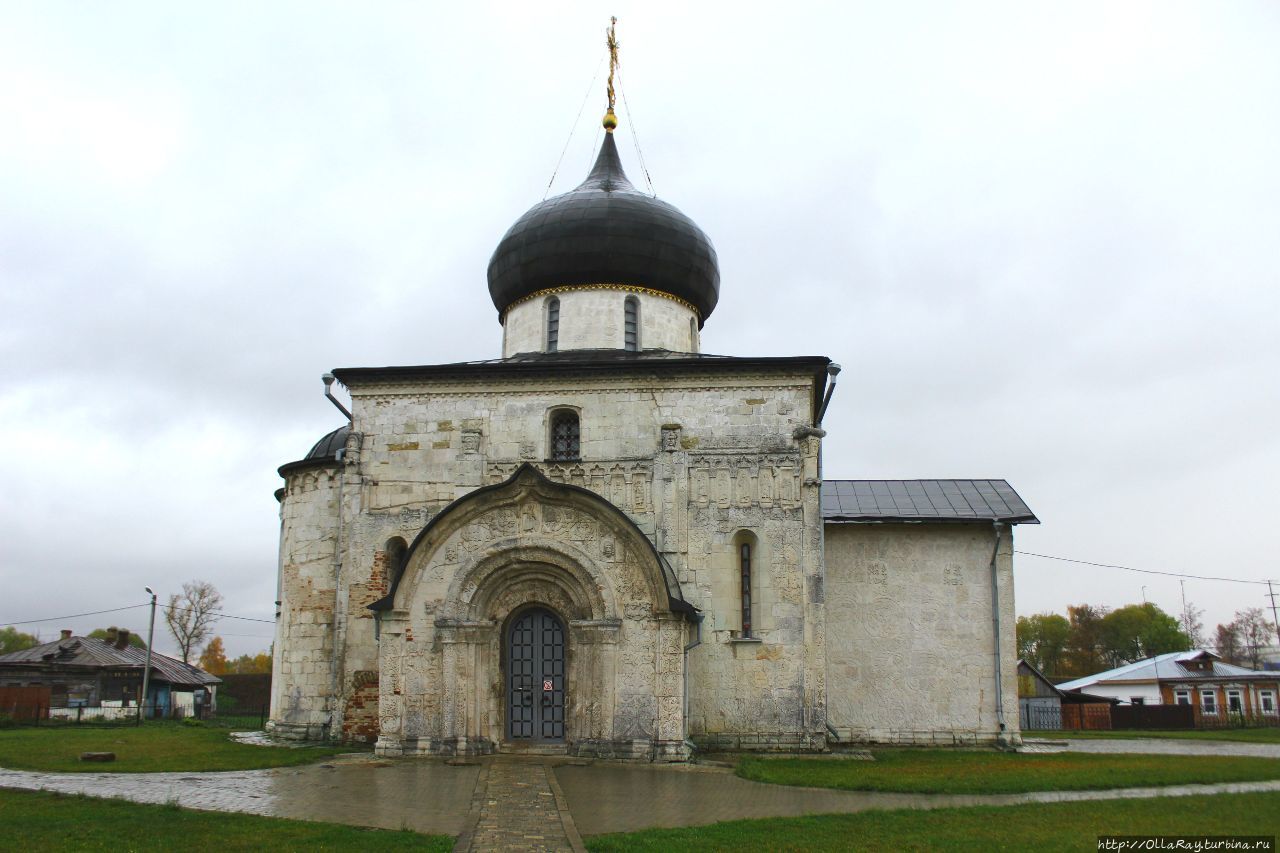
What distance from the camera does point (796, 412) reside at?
16969mm

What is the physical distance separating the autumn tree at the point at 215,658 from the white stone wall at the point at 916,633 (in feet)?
259

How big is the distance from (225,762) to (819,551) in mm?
9557

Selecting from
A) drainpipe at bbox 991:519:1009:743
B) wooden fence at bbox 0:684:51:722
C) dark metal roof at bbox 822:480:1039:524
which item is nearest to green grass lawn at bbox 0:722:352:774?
wooden fence at bbox 0:684:51:722

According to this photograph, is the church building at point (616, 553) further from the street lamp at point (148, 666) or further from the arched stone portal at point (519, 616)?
the street lamp at point (148, 666)

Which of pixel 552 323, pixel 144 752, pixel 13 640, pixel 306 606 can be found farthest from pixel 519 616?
pixel 13 640

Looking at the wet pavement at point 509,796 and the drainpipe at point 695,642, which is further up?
the drainpipe at point 695,642

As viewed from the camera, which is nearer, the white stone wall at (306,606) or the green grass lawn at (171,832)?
the green grass lawn at (171,832)

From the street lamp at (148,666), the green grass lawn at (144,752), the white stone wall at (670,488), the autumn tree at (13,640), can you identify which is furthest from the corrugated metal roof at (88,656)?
the autumn tree at (13,640)

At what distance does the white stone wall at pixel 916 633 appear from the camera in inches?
724

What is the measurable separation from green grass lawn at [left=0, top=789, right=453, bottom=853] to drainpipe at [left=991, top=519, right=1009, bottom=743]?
41.3 feet

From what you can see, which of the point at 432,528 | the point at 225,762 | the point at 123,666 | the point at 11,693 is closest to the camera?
the point at 225,762

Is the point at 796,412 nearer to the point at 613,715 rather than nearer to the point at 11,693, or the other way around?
the point at 613,715

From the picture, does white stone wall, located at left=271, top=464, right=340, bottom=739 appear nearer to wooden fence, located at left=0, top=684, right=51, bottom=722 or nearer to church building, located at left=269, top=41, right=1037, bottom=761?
church building, located at left=269, top=41, right=1037, bottom=761

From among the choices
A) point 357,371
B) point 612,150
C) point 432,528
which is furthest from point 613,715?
point 612,150
